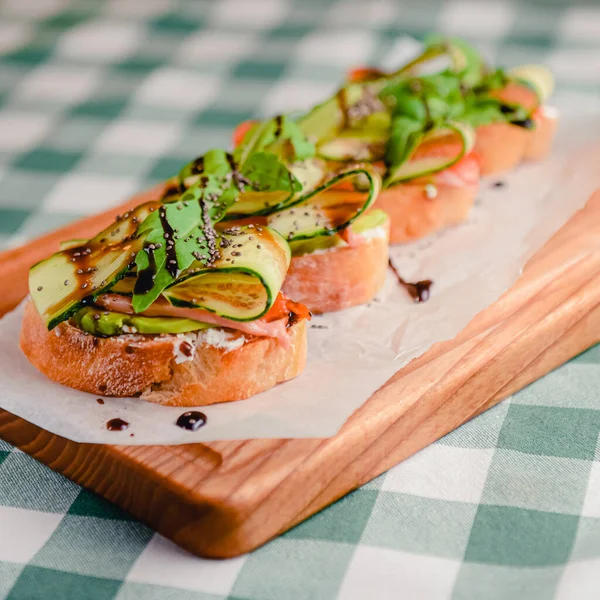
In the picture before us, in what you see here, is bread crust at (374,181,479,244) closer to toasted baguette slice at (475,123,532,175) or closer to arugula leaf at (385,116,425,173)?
arugula leaf at (385,116,425,173)

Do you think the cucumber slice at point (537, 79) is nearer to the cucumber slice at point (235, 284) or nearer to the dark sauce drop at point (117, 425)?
the cucumber slice at point (235, 284)

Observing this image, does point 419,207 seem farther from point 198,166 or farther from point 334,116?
point 198,166

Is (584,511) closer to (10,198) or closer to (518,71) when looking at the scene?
(518,71)

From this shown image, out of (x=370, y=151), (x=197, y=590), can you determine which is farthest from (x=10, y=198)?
(x=197, y=590)

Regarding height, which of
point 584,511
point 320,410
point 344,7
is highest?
point 320,410

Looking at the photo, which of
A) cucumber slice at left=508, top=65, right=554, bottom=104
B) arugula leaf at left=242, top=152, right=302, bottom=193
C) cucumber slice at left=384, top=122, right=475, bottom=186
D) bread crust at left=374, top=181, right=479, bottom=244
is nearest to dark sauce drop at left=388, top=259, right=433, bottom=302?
bread crust at left=374, top=181, right=479, bottom=244

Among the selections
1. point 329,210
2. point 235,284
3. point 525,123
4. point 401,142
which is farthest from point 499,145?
point 235,284
